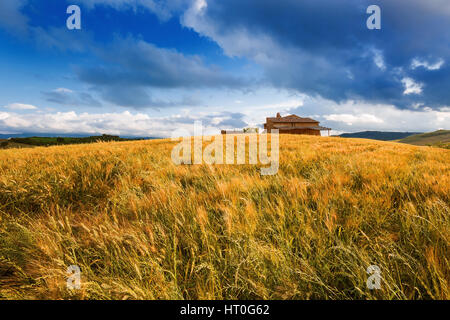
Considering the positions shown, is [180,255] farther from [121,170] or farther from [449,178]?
[449,178]

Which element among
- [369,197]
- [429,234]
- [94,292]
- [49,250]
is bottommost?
[94,292]

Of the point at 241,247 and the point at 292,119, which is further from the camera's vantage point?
the point at 292,119

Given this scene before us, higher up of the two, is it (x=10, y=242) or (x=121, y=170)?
(x=121, y=170)

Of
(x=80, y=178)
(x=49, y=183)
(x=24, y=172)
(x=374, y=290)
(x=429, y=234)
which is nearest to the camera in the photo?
(x=374, y=290)

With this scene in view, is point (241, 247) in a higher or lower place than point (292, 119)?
lower

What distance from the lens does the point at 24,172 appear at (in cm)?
338

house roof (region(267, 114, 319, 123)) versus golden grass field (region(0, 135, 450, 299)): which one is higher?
house roof (region(267, 114, 319, 123))

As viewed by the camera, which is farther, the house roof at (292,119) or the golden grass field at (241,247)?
the house roof at (292,119)

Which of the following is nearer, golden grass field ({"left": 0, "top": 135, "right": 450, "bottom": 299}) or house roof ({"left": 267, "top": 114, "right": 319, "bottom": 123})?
golden grass field ({"left": 0, "top": 135, "right": 450, "bottom": 299})

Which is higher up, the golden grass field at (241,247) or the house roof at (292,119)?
the house roof at (292,119)

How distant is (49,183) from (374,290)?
381 cm

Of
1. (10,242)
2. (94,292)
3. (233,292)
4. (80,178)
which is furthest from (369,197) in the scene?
(80,178)

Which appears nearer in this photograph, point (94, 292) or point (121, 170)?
point (94, 292)

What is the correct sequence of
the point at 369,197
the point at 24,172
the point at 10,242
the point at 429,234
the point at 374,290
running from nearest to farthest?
the point at 374,290 < the point at 429,234 < the point at 10,242 < the point at 369,197 < the point at 24,172
